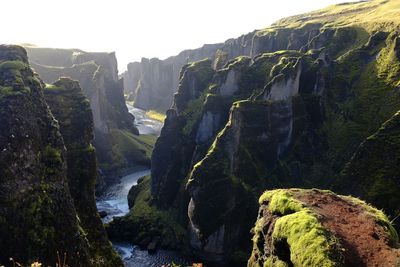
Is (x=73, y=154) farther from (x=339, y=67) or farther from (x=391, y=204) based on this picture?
(x=339, y=67)

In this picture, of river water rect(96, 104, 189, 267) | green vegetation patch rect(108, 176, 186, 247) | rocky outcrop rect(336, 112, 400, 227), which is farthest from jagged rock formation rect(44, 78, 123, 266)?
rocky outcrop rect(336, 112, 400, 227)

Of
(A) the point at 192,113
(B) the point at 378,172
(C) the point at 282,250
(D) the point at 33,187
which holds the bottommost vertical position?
(B) the point at 378,172

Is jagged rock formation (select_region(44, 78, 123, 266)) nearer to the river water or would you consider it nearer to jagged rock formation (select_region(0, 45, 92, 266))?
jagged rock formation (select_region(0, 45, 92, 266))

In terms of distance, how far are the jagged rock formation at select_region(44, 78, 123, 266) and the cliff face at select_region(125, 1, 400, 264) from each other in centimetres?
3856

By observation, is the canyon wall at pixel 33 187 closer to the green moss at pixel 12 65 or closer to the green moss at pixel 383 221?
the green moss at pixel 12 65

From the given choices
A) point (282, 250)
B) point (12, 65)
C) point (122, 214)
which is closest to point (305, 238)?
point (282, 250)

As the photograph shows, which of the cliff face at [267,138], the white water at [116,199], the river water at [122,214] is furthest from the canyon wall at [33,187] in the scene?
the white water at [116,199]

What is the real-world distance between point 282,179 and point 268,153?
7830mm

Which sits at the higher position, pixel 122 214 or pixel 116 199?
pixel 122 214

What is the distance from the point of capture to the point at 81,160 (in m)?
73.5

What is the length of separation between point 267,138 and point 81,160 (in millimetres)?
58466

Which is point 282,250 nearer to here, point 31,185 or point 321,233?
point 321,233

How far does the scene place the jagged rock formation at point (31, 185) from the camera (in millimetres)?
52781

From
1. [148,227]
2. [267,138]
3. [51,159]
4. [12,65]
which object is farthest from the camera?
[148,227]
